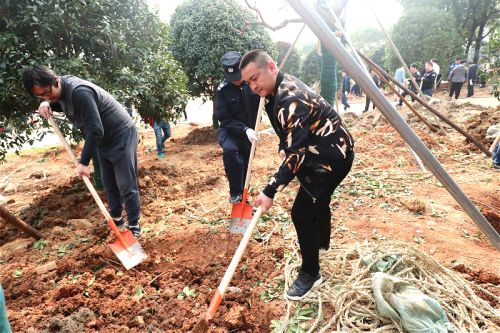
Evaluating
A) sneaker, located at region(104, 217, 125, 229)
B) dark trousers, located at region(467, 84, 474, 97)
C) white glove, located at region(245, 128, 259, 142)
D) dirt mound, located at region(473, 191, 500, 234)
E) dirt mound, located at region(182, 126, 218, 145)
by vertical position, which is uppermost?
white glove, located at region(245, 128, 259, 142)

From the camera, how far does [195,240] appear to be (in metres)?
3.28

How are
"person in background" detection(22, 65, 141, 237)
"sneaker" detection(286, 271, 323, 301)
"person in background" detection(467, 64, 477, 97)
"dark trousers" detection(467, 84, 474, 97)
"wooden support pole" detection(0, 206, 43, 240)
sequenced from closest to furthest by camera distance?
"sneaker" detection(286, 271, 323, 301), "person in background" detection(22, 65, 141, 237), "wooden support pole" detection(0, 206, 43, 240), "person in background" detection(467, 64, 477, 97), "dark trousers" detection(467, 84, 474, 97)

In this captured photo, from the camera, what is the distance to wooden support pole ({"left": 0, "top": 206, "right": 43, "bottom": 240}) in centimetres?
308

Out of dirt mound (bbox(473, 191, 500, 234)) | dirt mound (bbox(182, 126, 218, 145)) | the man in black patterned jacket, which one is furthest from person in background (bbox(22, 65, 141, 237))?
dirt mound (bbox(182, 126, 218, 145))

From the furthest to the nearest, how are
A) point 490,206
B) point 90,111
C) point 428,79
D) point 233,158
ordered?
point 428,79
point 233,158
point 490,206
point 90,111

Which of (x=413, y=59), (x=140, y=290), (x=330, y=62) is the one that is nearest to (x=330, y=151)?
(x=140, y=290)

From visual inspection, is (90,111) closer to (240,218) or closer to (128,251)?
(128,251)

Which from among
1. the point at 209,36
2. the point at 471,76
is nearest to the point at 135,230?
the point at 209,36

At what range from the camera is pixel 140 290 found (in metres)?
2.61

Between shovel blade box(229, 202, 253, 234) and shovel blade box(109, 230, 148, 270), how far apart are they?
896 mm

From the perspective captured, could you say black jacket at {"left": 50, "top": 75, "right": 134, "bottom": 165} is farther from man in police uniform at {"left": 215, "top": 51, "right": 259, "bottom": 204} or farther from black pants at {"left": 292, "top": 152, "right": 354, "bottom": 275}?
black pants at {"left": 292, "top": 152, "right": 354, "bottom": 275}

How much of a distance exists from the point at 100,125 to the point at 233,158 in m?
1.37

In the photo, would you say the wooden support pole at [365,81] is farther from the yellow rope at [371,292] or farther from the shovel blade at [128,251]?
the shovel blade at [128,251]

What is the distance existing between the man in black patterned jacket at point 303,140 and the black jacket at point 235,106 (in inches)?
52.6
